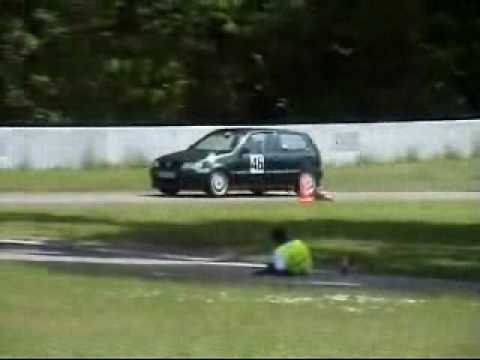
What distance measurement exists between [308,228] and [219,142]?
1153 centimetres

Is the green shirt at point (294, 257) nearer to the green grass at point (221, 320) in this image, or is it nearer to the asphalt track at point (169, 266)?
the asphalt track at point (169, 266)

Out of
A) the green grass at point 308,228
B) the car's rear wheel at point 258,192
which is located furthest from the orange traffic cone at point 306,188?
the green grass at point 308,228

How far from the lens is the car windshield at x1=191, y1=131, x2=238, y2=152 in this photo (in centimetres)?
3753

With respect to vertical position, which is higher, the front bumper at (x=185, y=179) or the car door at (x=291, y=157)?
the car door at (x=291, y=157)

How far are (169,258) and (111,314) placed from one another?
893 centimetres

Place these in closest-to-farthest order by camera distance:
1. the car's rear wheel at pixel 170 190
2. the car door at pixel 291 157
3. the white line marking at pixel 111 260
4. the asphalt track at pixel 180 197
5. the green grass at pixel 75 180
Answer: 1. the white line marking at pixel 111 260
2. the asphalt track at pixel 180 197
3. the car's rear wheel at pixel 170 190
4. the car door at pixel 291 157
5. the green grass at pixel 75 180

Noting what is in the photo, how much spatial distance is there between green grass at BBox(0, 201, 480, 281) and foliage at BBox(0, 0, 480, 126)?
1795cm

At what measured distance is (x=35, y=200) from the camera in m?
34.6

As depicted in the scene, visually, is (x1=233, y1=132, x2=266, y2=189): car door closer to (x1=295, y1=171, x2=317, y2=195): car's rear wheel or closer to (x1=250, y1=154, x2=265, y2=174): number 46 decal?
(x1=250, y1=154, x2=265, y2=174): number 46 decal

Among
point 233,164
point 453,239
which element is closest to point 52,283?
point 453,239

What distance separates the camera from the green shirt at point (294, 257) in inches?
757

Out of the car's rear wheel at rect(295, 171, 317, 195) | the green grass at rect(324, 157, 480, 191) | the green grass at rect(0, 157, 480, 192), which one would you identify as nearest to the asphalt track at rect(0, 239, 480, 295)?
the car's rear wheel at rect(295, 171, 317, 195)

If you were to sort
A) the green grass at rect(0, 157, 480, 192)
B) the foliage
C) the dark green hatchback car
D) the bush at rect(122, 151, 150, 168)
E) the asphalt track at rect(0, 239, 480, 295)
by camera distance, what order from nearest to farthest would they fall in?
1. the asphalt track at rect(0, 239, 480, 295)
2. the dark green hatchback car
3. the green grass at rect(0, 157, 480, 192)
4. the bush at rect(122, 151, 150, 168)
5. the foliage

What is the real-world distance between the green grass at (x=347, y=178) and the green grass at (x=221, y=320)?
21211 millimetres
